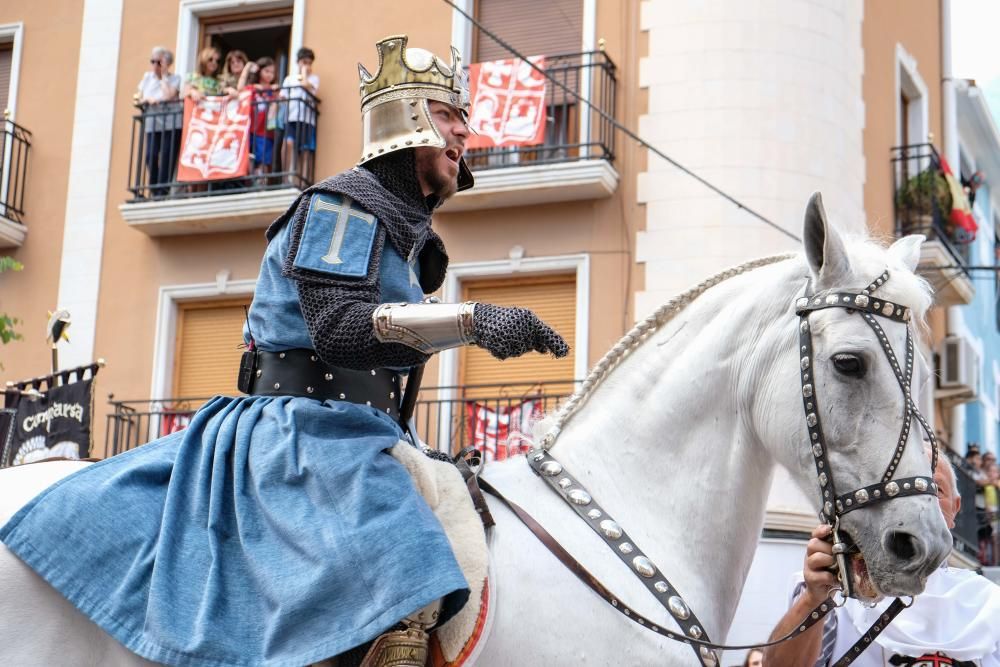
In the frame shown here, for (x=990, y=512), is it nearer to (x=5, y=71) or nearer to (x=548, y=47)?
(x=548, y=47)

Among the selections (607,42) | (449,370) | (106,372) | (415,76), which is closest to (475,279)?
(449,370)

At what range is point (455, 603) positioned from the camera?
3.48m

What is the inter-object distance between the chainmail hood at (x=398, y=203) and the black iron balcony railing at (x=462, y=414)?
8110 mm

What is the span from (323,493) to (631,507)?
0.84 metres

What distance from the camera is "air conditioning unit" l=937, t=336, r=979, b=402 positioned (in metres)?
17.7

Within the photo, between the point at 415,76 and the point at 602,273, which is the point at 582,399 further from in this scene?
the point at 602,273

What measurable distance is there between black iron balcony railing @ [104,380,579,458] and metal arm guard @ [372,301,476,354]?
884cm

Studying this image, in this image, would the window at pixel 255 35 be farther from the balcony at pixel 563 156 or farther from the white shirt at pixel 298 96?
the balcony at pixel 563 156

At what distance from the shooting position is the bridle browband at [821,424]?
3510 mm

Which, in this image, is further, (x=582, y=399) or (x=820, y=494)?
(x=582, y=399)

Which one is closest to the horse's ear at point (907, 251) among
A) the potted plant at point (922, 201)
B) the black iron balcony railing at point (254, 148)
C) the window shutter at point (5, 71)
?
the black iron balcony railing at point (254, 148)

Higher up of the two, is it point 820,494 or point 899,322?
point 899,322

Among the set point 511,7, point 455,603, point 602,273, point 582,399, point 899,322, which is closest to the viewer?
point 455,603

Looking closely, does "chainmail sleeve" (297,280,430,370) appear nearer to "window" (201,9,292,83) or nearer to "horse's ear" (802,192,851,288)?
"horse's ear" (802,192,851,288)
